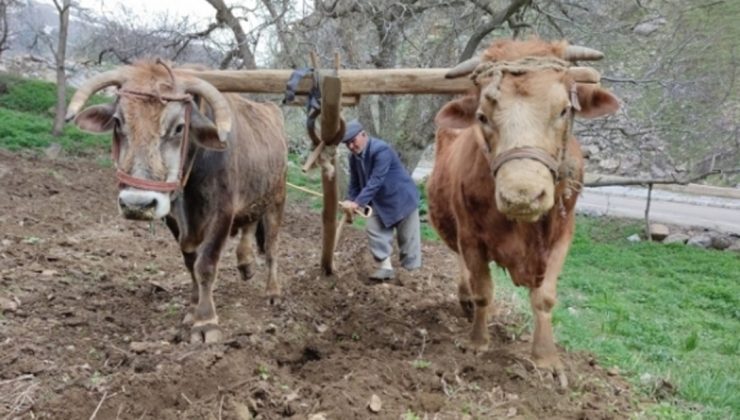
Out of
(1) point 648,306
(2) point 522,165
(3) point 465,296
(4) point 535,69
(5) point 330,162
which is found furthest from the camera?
(1) point 648,306

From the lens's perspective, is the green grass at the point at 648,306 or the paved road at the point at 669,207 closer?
the green grass at the point at 648,306

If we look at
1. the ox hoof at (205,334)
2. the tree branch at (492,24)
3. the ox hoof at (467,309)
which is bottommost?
the ox hoof at (467,309)

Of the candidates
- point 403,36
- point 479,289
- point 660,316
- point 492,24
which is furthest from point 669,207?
point 479,289

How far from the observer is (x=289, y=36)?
13.1 meters

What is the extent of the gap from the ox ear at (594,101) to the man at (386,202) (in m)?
3.37

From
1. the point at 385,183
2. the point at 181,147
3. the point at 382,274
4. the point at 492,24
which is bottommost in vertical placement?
the point at 382,274

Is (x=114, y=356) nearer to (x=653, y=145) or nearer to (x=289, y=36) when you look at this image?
(x=289, y=36)

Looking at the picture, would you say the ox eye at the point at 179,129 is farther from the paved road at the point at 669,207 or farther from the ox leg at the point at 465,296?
the paved road at the point at 669,207

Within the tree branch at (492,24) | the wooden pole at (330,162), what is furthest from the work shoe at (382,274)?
the tree branch at (492,24)

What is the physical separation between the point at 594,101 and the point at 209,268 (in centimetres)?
292

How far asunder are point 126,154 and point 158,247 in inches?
190

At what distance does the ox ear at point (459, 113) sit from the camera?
4.79m

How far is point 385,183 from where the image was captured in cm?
811

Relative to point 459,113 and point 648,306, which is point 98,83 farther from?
point 648,306
